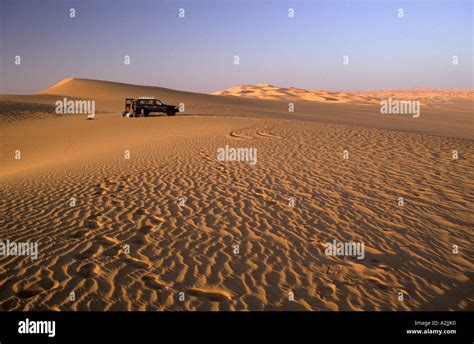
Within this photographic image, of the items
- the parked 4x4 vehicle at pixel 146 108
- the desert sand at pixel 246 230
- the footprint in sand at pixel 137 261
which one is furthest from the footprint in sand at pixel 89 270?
the parked 4x4 vehicle at pixel 146 108

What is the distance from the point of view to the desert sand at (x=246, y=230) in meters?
4.28

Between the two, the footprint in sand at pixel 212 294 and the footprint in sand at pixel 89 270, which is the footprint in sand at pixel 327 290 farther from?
the footprint in sand at pixel 89 270

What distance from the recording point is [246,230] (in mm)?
6176

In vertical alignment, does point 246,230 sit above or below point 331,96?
below

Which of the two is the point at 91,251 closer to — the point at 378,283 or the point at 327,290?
the point at 327,290

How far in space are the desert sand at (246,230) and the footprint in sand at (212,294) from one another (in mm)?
20

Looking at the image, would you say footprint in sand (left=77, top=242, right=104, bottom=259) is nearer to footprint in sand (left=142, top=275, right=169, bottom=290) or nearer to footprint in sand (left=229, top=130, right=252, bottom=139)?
footprint in sand (left=142, top=275, right=169, bottom=290)

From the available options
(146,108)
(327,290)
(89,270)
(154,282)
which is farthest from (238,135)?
(327,290)

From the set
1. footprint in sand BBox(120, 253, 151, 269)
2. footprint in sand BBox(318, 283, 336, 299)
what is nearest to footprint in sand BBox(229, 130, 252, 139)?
footprint in sand BBox(120, 253, 151, 269)

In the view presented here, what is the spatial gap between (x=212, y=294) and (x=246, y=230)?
203 centimetres

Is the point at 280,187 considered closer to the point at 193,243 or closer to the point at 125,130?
the point at 193,243

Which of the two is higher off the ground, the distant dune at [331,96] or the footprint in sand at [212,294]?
the distant dune at [331,96]

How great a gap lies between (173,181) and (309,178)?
3.94 metres

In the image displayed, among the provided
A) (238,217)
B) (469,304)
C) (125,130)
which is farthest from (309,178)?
(125,130)
